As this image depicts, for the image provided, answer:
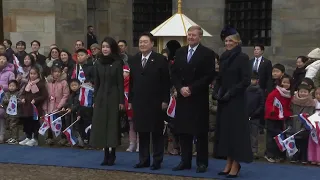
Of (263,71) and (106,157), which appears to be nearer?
(106,157)

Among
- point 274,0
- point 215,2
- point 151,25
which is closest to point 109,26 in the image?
point 151,25

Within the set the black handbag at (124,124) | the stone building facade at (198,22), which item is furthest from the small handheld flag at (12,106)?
the stone building facade at (198,22)

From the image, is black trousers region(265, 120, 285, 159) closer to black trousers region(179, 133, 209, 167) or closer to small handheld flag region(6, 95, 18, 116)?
black trousers region(179, 133, 209, 167)

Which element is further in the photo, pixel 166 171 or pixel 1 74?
pixel 1 74

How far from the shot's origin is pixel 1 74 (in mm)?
10523

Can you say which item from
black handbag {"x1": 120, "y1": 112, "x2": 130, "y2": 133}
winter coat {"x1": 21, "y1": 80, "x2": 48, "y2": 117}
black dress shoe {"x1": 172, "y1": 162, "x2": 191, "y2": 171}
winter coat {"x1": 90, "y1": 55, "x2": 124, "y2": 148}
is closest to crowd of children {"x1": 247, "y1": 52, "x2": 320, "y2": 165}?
black dress shoe {"x1": 172, "y1": 162, "x2": 191, "y2": 171}

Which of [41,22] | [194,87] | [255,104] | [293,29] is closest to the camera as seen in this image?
[194,87]

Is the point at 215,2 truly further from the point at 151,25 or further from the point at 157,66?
the point at 157,66

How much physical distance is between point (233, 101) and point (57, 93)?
12.3 ft

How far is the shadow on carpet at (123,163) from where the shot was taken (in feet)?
25.1

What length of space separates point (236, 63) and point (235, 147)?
3.54ft

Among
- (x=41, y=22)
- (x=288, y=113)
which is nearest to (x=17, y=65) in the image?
(x=41, y=22)

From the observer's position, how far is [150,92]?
25.5 ft

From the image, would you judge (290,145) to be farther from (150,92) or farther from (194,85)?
(150,92)
